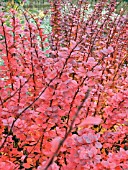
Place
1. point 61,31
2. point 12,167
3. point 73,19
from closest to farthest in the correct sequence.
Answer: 1. point 12,167
2. point 73,19
3. point 61,31

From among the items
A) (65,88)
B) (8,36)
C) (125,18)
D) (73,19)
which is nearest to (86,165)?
(65,88)

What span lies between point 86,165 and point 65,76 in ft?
2.40

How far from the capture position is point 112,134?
7.20 ft

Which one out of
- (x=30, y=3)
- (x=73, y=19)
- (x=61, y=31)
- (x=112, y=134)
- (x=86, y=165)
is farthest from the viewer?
(x=30, y=3)

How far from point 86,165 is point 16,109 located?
2.15 feet

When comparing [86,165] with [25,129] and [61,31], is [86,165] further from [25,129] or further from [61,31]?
[61,31]

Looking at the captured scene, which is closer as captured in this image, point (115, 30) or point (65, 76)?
point (65, 76)

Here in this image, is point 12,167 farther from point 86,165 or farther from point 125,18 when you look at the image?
point 125,18

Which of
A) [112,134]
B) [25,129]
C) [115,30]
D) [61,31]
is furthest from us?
[61,31]

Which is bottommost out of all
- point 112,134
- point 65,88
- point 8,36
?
point 112,134

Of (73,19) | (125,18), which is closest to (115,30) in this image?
(125,18)

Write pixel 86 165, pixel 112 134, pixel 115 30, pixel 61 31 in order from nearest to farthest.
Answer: pixel 86 165
pixel 112 134
pixel 115 30
pixel 61 31

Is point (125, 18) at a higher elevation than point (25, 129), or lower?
higher

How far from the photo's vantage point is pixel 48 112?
186 cm
